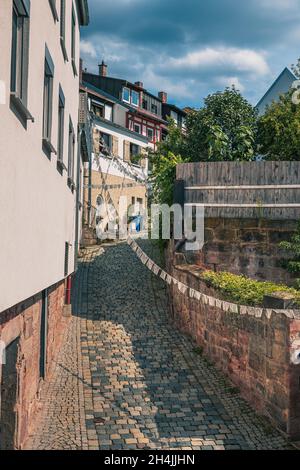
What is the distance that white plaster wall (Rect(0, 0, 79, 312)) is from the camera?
5297mm

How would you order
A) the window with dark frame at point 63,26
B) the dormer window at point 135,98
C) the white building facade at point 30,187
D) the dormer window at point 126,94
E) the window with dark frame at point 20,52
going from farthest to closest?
1. the dormer window at point 135,98
2. the dormer window at point 126,94
3. the window with dark frame at point 63,26
4. the window with dark frame at point 20,52
5. the white building facade at point 30,187

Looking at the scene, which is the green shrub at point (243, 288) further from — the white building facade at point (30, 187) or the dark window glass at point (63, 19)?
the dark window glass at point (63, 19)

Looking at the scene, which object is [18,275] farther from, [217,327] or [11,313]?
[217,327]

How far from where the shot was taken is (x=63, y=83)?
10742 mm

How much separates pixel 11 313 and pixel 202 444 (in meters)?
3.95

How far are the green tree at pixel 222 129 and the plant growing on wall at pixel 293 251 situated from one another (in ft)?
15.9

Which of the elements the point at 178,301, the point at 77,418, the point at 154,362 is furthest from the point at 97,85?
the point at 77,418

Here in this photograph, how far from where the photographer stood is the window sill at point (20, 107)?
5484 mm

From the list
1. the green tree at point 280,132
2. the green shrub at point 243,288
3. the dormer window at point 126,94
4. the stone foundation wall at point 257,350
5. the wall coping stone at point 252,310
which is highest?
the dormer window at point 126,94

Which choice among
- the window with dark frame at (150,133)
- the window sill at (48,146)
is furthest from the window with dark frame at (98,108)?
the window sill at (48,146)

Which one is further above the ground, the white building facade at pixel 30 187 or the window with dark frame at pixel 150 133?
the window with dark frame at pixel 150 133

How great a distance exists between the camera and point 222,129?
18422 millimetres

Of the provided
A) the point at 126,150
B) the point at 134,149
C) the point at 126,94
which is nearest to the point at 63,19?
the point at 126,150
